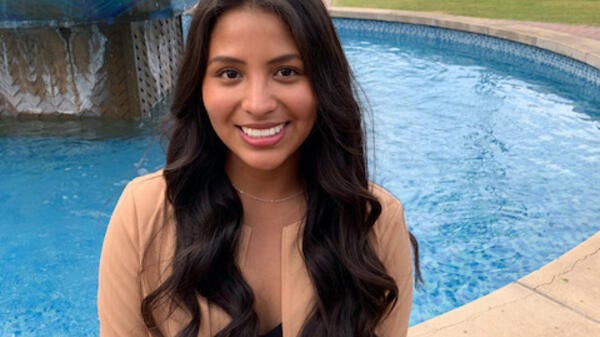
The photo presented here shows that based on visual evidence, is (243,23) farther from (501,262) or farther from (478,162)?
(478,162)

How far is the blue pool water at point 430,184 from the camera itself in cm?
423

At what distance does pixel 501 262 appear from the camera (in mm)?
4508

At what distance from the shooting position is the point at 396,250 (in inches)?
59.4

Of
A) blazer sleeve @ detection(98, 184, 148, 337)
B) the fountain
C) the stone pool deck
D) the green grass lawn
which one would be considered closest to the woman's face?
blazer sleeve @ detection(98, 184, 148, 337)

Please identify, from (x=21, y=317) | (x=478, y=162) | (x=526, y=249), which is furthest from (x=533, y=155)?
(x=21, y=317)

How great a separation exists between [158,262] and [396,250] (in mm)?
591

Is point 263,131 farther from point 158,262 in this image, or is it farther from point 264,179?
point 158,262

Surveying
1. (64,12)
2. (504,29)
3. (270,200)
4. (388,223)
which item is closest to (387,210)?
(388,223)

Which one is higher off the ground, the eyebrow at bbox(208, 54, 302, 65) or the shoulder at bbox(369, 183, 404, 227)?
the eyebrow at bbox(208, 54, 302, 65)

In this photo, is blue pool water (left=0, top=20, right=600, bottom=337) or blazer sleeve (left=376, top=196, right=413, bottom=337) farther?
blue pool water (left=0, top=20, right=600, bottom=337)

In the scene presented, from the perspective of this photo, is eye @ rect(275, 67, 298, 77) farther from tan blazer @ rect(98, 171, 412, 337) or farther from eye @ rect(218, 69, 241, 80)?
tan blazer @ rect(98, 171, 412, 337)

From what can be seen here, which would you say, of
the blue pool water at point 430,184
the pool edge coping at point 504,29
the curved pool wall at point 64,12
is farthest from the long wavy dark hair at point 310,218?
the pool edge coping at point 504,29

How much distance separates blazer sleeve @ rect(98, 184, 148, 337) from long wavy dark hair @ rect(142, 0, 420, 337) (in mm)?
40

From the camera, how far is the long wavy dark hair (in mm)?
1367
